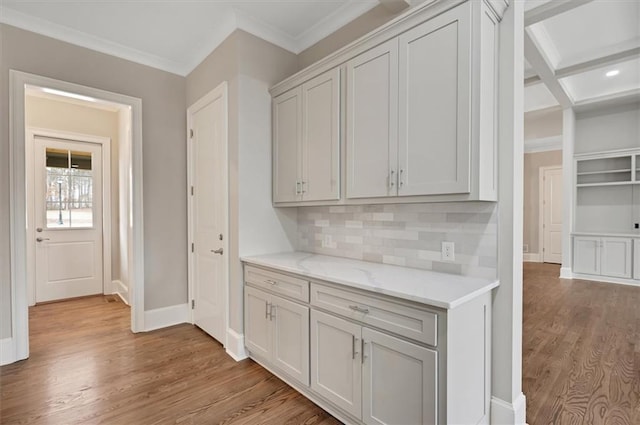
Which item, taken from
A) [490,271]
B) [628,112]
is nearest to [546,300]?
[490,271]

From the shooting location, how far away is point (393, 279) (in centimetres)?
177

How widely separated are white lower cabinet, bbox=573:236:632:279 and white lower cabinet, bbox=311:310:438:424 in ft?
19.0

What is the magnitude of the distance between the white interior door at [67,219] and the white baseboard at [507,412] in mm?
5201

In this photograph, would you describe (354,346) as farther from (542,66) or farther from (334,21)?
(542,66)

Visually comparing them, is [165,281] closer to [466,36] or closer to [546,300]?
[466,36]

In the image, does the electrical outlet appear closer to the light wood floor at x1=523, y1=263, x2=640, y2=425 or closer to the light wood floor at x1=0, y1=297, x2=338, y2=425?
the light wood floor at x1=523, y1=263, x2=640, y2=425

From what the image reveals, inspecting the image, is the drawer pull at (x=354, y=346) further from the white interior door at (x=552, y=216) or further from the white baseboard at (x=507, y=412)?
the white interior door at (x=552, y=216)

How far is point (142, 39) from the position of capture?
306 centimetres

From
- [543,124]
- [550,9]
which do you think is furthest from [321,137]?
[543,124]

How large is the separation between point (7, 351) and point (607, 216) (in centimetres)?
835

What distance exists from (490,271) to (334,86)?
162 cm

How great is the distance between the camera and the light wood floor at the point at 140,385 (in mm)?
1944

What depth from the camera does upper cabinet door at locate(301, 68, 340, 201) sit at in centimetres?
229

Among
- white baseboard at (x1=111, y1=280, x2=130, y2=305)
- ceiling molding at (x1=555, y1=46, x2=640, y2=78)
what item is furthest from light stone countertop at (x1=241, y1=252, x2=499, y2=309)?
ceiling molding at (x1=555, y1=46, x2=640, y2=78)
